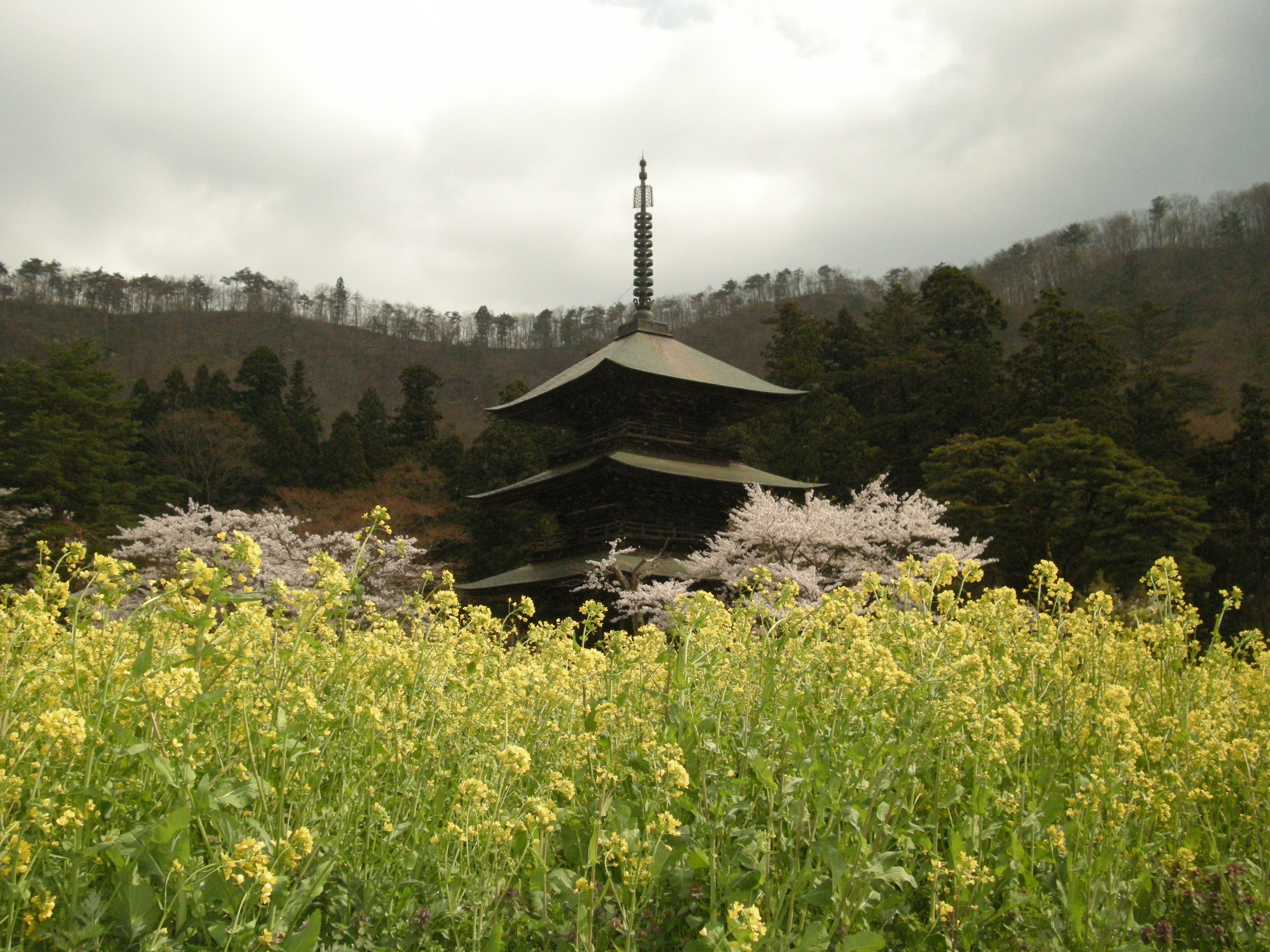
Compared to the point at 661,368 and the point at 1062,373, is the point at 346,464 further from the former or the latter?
the point at 1062,373

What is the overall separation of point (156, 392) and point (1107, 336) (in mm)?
40240

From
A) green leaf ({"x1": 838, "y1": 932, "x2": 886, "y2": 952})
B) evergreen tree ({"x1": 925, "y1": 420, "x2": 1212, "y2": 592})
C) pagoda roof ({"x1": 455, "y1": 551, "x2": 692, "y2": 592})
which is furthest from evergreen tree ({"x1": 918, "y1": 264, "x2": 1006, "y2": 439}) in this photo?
green leaf ({"x1": 838, "y1": 932, "x2": 886, "y2": 952})

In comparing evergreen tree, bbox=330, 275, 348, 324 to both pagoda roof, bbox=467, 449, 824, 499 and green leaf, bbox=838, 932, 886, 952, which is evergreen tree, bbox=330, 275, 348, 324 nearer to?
pagoda roof, bbox=467, 449, 824, 499

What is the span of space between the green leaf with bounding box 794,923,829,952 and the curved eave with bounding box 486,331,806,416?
16.3 meters

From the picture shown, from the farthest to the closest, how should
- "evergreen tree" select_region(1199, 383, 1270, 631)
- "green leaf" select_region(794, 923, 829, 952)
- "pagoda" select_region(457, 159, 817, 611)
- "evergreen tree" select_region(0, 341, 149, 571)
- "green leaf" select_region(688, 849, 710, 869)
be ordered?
"evergreen tree" select_region(1199, 383, 1270, 631)
"evergreen tree" select_region(0, 341, 149, 571)
"pagoda" select_region(457, 159, 817, 611)
"green leaf" select_region(688, 849, 710, 869)
"green leaf" select_region(794, 923, 829, 952)

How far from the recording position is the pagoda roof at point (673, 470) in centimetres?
1788

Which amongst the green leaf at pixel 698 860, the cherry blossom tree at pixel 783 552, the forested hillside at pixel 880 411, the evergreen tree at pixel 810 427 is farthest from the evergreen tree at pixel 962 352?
the green leaf at pixel 698 860

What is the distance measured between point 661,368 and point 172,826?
17.6 meters

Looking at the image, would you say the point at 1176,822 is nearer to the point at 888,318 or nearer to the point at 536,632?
the point at 536,632

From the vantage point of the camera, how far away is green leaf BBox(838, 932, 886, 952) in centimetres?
240

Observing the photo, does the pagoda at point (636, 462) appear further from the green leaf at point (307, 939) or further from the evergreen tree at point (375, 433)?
the evergreen tree at point (375, 433)

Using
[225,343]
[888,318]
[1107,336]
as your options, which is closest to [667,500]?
[888,318]

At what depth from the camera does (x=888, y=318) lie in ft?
124

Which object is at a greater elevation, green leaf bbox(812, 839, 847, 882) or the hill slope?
the hill slope
